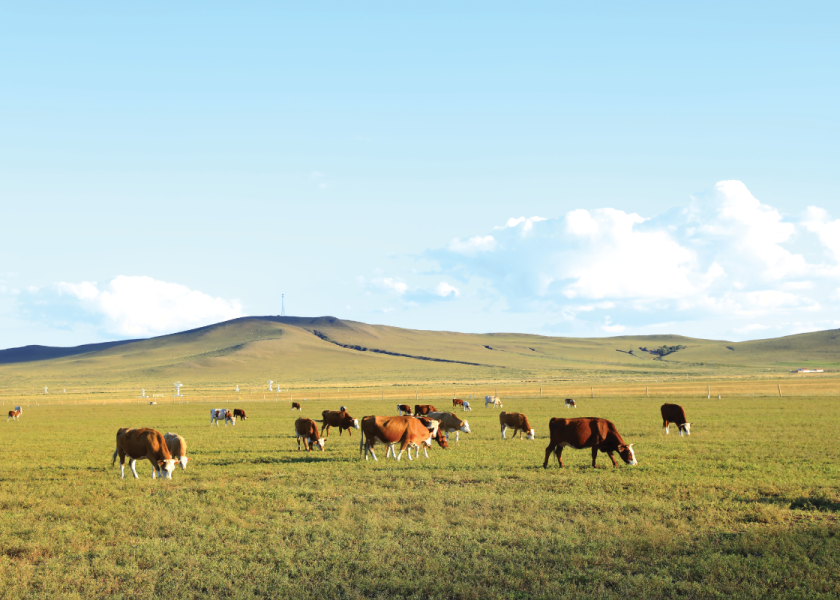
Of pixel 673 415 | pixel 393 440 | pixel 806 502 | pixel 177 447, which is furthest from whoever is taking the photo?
pixel 673 415

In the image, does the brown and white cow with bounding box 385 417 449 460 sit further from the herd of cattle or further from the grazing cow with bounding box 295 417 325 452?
the grazing cow with bounding box 295 417 325 452

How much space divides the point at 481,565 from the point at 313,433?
56.5ft

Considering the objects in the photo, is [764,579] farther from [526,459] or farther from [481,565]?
[526,459]

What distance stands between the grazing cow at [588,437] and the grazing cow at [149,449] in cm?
1245

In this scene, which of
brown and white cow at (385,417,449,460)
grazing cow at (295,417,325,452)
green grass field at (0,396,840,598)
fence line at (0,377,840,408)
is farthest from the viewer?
fence line at (0,377,840,408)

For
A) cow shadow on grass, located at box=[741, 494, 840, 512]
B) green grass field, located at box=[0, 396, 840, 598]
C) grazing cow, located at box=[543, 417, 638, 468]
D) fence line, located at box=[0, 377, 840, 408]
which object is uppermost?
grazing cow, located at box=[543, 417, 638, 468]

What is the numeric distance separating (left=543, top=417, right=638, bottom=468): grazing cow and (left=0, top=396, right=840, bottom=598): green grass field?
657 mm

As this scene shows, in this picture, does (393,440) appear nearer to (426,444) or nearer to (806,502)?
(426,444)

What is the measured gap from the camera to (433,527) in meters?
12.9

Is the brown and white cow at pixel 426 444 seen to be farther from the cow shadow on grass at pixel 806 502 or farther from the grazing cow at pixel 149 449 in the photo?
the cow shadow on grass at pixel 806 502

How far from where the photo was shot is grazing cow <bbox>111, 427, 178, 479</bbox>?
19.5 meters

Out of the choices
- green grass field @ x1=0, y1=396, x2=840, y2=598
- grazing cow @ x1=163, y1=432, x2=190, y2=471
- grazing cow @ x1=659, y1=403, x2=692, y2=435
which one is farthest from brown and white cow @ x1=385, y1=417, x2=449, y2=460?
grazing cow @ x1=659, y1=403, x2=692, y2=435

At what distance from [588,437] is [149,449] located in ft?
47.6

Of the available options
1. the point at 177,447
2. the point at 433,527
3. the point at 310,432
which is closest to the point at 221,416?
the point at 310,432
